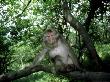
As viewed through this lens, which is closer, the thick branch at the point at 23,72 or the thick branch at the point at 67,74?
the thick branch at the point at 67,74

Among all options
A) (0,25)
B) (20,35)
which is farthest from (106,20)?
(0,25)

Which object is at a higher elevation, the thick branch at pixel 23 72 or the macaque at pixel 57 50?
the macaque at pixel 57 50

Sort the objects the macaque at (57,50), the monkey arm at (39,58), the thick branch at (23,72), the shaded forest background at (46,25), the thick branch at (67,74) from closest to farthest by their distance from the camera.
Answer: the thick branch at (67,74), the thick branch at (23,72), the monkey arm at (39,58), the macaque at (57,50), the shaded forest background at (46,25)

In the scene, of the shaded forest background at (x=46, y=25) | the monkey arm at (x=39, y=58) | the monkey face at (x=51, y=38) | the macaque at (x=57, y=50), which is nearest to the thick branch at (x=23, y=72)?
the monkey arm at (x=39, y=58)

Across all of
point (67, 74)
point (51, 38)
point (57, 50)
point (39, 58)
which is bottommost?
point (67, 74)

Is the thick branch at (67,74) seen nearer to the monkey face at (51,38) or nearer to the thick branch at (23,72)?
the thick branch at (23,72)

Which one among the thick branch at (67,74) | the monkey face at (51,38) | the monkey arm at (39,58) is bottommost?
the thick branch at (67,74)

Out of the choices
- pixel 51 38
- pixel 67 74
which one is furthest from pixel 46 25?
pixel 67 74

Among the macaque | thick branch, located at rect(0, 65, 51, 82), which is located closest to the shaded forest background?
the macaque

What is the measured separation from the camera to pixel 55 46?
5.07m

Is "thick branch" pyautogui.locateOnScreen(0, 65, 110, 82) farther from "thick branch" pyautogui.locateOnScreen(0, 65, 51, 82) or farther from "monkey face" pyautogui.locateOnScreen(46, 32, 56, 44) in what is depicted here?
"monkey face" pyautogui.locateOnScreen(46, 32, 56, 44)

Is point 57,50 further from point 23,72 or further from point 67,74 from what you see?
point 23,72

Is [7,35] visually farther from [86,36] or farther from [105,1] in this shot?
[86,36]

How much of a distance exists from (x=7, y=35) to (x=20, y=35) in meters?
0.51
